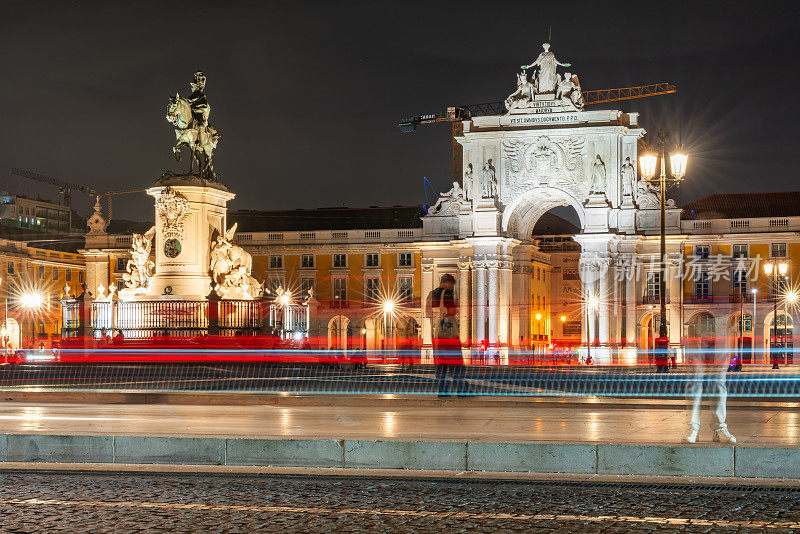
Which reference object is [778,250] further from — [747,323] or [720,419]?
[720,419]

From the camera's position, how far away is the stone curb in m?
9.83

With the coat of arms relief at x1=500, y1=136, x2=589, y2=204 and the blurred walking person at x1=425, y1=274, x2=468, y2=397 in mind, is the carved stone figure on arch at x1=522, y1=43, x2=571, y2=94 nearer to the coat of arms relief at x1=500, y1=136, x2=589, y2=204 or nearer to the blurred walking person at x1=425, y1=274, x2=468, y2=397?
the coat of arms relief at x1=500, y1=136, x2=589, y2=204

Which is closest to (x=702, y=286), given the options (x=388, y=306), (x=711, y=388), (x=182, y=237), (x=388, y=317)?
(x=388, y=306)

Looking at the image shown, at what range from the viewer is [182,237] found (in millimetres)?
31016

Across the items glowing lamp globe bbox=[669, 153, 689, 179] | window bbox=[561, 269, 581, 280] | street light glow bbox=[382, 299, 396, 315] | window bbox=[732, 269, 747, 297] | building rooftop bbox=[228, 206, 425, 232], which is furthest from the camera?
window bbox=[561, 269, 581, 280]

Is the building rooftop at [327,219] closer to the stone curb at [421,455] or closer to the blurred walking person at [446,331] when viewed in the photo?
the blurred walking person at [446,331]

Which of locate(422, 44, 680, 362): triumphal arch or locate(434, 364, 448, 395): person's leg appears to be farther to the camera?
locate(422, 44, 680, 362): triumphal arch

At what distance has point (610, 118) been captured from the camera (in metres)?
72.7

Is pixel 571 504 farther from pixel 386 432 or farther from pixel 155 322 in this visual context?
pixel 155 322

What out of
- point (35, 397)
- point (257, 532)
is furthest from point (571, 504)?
point (35, 397)

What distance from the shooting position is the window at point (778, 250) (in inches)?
2913

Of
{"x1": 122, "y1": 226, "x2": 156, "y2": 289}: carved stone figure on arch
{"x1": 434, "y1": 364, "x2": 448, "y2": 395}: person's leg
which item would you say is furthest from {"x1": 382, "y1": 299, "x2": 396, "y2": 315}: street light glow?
{"x1": 434, "y1": 364, "x2": 448, "y2": 395}: person's leg

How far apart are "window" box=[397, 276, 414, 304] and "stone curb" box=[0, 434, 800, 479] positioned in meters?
70.8

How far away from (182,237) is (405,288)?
51803 millimetres
